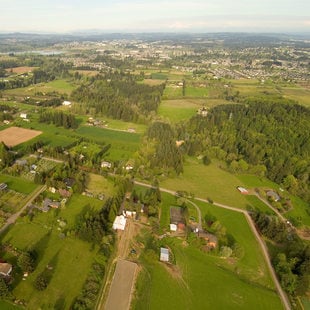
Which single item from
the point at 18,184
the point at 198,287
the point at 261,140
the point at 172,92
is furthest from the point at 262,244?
the point at 172,92

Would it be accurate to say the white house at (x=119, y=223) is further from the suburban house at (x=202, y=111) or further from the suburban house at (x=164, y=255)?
the suburban house at (x=202, y=111)

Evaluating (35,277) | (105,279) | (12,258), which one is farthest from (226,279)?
(12,258)

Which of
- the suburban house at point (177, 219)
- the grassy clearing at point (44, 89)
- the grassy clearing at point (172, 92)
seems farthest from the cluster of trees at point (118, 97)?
the suburban house at point (177, 219)

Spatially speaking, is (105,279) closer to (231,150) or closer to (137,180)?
(137,180)

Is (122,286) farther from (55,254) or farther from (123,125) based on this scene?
(123,125)

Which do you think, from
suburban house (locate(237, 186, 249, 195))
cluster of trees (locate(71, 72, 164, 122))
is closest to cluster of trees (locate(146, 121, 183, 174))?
suburban house (locate(237, 186, 249, 195))

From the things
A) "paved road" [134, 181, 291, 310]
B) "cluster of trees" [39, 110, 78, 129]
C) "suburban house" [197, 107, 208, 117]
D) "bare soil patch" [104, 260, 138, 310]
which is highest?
"cluster of trees" [39, 110, 78, 129]

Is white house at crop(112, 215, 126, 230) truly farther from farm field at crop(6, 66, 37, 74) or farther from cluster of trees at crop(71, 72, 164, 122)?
farm field at crop(6, 66, 37, 74)

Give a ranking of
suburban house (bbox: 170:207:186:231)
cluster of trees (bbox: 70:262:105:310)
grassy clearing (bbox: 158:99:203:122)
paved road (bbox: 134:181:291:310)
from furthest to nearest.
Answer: grassy clearing (bbox: 158:99:203:122), suburban house (bbox: 170:207:186:231), paved road (bbox: 134:181:291:310), cluster of trees (bbox: 70:262:105:310)

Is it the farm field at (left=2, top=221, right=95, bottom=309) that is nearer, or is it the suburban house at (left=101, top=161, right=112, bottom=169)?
the farm field at (left=2, top=221, right=95, bottom=309)
